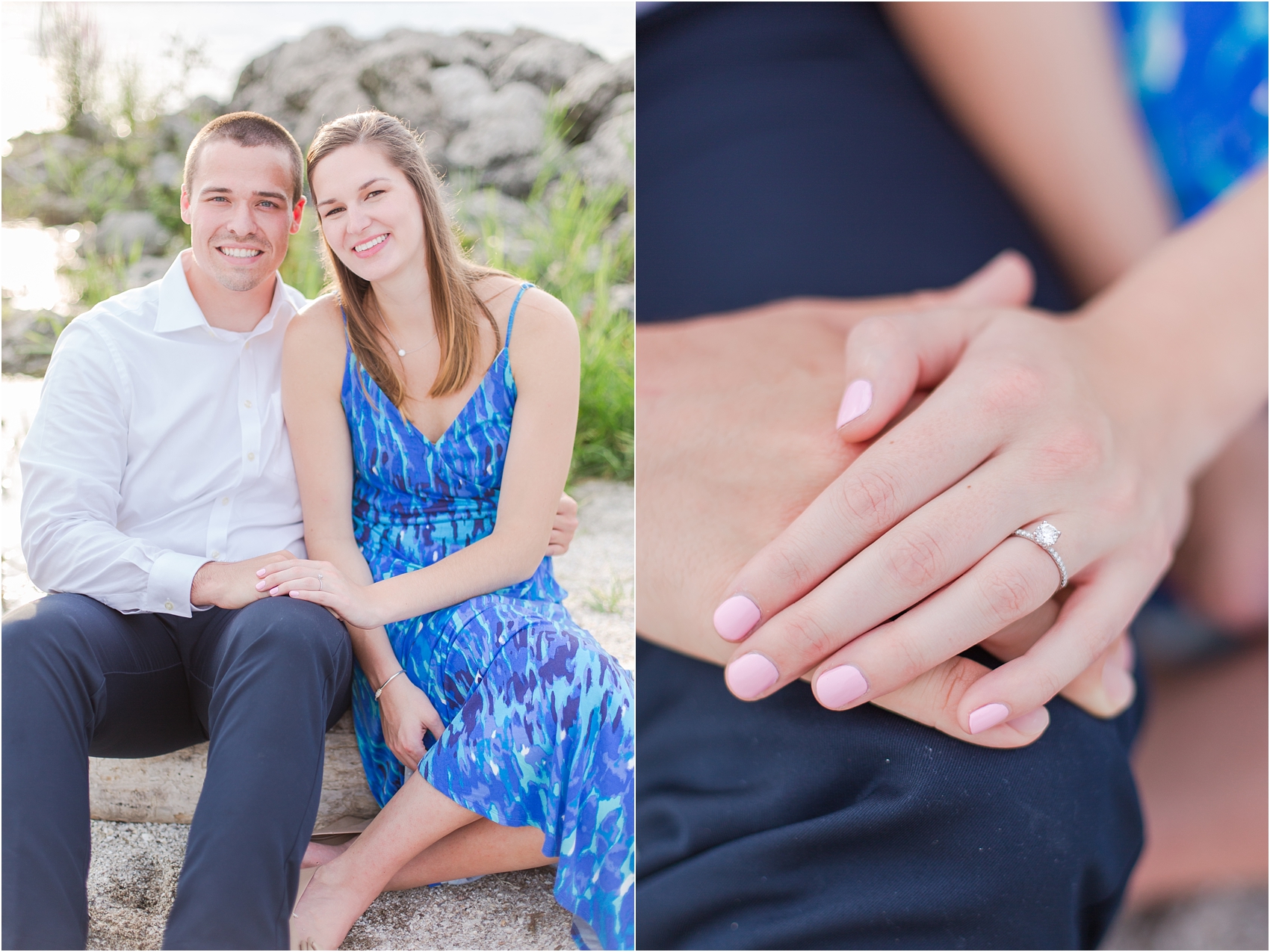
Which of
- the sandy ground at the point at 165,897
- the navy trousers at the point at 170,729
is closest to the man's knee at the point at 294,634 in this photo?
the navy trousers at the point at 170,729

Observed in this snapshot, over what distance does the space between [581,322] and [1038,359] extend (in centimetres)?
67

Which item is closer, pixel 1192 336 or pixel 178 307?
pixel 178 307

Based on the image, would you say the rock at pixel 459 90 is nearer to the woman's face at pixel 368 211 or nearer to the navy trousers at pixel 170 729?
the woman's face at pixel 368 211

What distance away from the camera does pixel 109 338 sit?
87 cm

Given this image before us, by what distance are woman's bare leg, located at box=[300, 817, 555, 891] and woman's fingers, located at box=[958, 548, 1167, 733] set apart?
1.56 feet

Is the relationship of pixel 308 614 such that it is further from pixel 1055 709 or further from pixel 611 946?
pixel 1055 709

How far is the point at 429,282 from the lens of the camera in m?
0.95

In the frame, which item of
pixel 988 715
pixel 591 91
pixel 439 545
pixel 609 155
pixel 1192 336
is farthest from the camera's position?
pixel 609 155

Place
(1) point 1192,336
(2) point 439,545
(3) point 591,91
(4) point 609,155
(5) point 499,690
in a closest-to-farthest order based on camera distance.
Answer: (5) point 499,690
(2) point 439,545
(1) point 1192,336
(3) point 591,91
(4) point 609,155

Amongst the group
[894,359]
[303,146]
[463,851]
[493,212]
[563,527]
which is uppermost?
[303,146]

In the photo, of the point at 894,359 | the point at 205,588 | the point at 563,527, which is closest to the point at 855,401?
the point at 894,359

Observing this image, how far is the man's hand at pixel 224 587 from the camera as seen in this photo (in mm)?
859

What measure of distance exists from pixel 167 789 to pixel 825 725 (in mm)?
736

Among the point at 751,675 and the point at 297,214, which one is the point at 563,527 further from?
the point at 297,214
